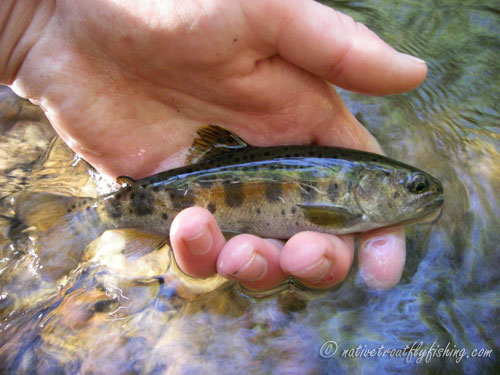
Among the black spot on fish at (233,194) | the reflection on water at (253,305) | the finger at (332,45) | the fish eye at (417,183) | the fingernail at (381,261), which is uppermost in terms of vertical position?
the finger at (332,45)

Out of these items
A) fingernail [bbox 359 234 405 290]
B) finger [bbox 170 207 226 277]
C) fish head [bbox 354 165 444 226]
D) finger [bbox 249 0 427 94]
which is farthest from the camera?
fish head [bbox 354 165 444 226]

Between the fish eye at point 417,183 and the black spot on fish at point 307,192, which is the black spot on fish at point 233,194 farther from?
the fish eye at point 417,183

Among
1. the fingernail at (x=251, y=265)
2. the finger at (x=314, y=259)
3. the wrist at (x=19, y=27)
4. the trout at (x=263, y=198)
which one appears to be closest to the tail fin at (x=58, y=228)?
the trout at (x=263, y=198)

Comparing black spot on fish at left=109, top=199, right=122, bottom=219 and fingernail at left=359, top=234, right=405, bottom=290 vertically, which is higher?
fingernail at left=359, top=234, right=405, bottom=290

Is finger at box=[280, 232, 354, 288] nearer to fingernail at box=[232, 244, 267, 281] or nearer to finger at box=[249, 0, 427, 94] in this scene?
fingernail at box=[232, 244, 267, 281]

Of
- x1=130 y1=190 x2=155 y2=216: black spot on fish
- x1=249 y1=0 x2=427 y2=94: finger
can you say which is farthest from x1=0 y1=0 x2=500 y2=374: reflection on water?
x1=249 y1=0 x2=427 y2=94: finger

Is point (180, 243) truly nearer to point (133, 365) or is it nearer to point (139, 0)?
point (133, 365)
